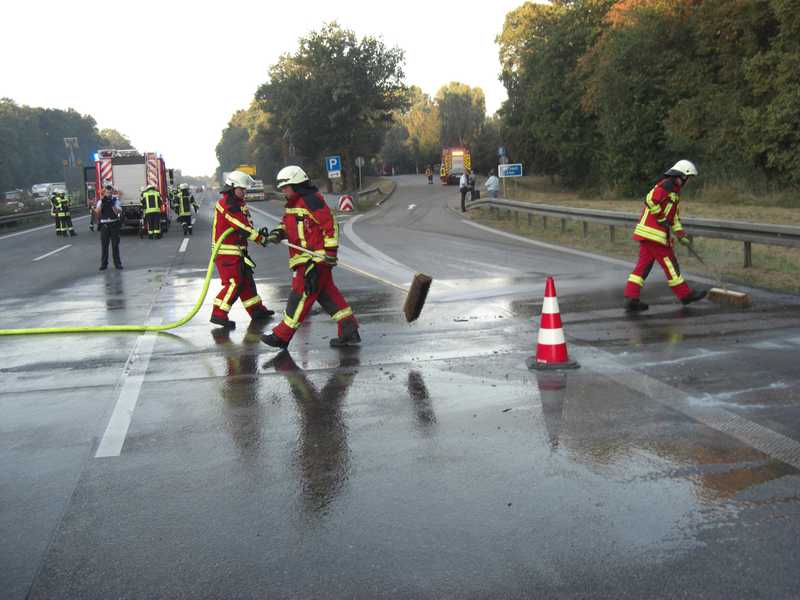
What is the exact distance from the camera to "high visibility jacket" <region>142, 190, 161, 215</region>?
2667 cm

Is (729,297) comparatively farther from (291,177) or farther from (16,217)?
(16,217)

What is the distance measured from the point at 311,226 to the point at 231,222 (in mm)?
2005

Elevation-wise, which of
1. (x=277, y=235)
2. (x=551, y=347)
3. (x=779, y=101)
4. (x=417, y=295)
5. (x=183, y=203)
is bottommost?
(x=551, y=347)

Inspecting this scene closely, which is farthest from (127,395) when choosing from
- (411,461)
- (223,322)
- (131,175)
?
(131,175)

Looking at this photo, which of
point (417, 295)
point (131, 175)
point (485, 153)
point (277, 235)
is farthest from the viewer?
point (485, 153)

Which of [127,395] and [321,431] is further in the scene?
[127,395]

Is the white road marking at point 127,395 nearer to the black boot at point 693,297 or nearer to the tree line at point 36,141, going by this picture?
the black boot at point 693,297

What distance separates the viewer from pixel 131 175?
3083 centimetres

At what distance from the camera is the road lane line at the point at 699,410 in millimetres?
4941

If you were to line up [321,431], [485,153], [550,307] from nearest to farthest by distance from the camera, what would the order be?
1. [321,431]
2. [550,307]
3. [485,153]

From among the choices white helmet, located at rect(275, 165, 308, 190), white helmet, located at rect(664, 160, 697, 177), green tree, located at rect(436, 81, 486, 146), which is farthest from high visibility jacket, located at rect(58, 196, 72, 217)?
green tree, located at rect(436, 81, 486, 146)

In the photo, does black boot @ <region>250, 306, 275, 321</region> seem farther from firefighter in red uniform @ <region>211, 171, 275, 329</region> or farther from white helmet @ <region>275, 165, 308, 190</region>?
white helmet @ <region>275, 165, 308, 190</region>

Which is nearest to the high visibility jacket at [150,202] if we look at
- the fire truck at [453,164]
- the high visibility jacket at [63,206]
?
the high visibility jacket at [63,206]

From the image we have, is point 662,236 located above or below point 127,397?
above
